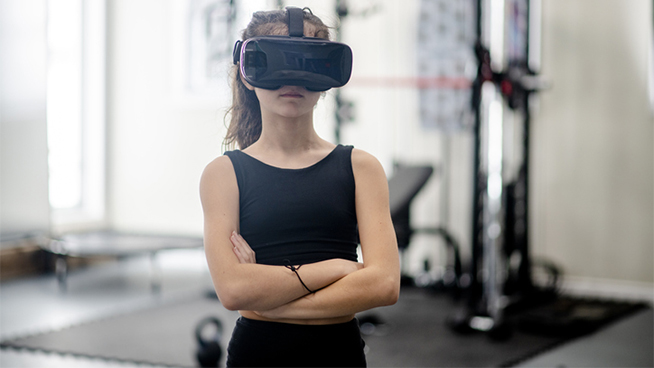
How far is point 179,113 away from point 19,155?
1.58 metres

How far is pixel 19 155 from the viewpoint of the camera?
1500 millimetres

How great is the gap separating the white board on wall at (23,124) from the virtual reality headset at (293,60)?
0.78 m

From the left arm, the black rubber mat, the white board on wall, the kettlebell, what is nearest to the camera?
the left arm

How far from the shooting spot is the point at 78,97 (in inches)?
124

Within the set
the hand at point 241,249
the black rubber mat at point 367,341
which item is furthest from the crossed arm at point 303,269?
the black rubber mat at point 367,341

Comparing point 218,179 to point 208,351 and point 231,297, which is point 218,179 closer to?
point 231,297

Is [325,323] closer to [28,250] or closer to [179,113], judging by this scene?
[179,113]

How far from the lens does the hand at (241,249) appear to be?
37.1 inches

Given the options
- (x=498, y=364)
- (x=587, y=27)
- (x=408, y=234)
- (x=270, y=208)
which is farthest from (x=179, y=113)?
(x=587, y=27)

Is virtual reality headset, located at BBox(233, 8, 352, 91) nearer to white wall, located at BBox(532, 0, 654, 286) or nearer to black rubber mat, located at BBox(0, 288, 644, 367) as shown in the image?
black rubber mat, located at BBox(0, 288, 644, 367)

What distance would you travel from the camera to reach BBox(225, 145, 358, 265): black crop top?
93cm

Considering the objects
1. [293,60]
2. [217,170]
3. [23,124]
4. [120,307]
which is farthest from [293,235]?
[120,307]

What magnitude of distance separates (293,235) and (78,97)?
8.35ft

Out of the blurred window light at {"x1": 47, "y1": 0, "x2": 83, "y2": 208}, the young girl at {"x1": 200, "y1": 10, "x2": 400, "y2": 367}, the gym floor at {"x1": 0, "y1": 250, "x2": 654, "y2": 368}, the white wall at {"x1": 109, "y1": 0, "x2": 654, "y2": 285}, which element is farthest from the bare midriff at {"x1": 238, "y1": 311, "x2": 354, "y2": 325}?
the white wall at {"x1": 109, "y1": 0, "x2": 654, "y2": 285}
